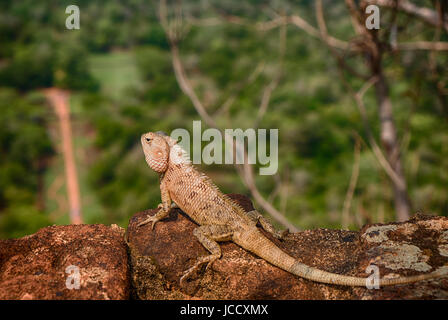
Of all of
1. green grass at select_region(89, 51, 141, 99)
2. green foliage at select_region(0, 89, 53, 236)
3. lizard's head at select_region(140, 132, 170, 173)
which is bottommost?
green foliage at select_region(0, 89, 53, 236)

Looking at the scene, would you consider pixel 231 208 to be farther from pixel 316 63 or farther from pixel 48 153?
pixel 316 63

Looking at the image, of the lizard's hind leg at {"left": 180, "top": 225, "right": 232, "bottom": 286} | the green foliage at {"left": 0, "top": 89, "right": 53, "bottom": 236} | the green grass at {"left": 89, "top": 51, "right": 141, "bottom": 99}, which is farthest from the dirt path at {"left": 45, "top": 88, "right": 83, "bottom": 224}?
the lizard's hind leg at {"left": 180, "top": 225, "right": 232, "bottom": 286}

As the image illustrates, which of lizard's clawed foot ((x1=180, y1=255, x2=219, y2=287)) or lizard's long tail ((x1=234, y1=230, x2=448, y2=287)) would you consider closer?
lizard's long tail ((x1=234, y1=230, x2=448, y2=287))

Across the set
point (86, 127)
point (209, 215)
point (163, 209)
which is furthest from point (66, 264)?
point (86, 127)

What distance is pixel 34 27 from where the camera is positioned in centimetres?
3912

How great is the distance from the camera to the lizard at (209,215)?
15.8ft

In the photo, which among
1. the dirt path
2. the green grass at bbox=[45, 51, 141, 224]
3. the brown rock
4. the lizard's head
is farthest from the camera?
the green grass at bbox=[45, 51, 141, 224]

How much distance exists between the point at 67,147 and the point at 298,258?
26317 mm

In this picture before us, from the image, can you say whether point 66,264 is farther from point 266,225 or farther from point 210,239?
point 266,225

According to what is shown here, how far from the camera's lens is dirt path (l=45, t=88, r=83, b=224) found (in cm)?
2386

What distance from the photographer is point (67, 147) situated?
93.7 feet

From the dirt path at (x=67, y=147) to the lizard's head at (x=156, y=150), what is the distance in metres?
14.6

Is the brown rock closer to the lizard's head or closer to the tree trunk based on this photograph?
the lizard's head

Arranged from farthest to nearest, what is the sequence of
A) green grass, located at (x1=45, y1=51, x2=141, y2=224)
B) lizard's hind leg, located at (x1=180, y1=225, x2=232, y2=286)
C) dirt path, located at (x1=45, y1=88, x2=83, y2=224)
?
green grass, located at (x1=45, y1=51, x2=141, y2=224) → dirt path, located at (x1=45, y1=88, x2=83, y2=224) → lizard's hind leg, located at (x1=180, y1=225, x2=232, y2=286)
